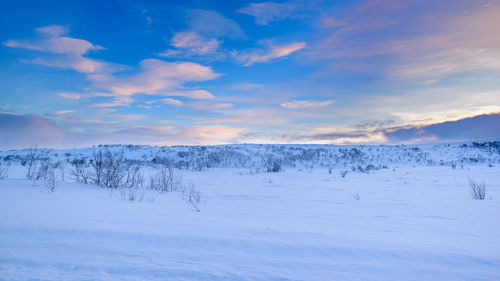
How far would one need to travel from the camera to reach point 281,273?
2203 millimetres

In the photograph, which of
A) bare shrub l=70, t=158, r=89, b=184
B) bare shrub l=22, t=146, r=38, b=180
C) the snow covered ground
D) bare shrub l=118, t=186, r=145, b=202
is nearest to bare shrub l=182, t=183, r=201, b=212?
bare shrub l=118, t=186, r=145, b=202

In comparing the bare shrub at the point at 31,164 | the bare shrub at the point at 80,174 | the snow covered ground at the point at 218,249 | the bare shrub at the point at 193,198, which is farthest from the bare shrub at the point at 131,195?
the bare shrub at the point at 31,164

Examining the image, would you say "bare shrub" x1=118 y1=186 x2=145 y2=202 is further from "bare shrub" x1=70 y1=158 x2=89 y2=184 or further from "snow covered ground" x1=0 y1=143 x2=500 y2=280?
"bare shrub" x1=70 y1=158 x2=89 y2=184

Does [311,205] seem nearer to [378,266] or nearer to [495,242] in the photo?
[495,242]

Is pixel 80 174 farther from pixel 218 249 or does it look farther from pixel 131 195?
pixel 218 249

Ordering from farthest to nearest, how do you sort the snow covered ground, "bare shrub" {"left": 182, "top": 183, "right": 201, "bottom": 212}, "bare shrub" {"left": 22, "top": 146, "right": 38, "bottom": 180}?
"bare shrub" {"left": 22, "top": 146, "right": 38, "bottom": 180} → "bare shrub" {"left": 182, "top": 183, "right": 201, "bottom": 212} → the snow covered ground

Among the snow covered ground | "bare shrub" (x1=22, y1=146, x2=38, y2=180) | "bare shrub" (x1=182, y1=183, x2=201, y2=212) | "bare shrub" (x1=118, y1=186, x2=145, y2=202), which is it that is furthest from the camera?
"bare shrub" (x1=22, y1=146, x2=38, y2=180)

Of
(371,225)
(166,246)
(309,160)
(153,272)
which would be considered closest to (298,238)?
(166,246)

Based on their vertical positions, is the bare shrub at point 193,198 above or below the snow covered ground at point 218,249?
below

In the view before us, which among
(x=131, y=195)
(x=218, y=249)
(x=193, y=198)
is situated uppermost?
(x=218, y=249)

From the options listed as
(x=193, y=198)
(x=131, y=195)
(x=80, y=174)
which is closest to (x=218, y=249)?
(x=131, y=195)

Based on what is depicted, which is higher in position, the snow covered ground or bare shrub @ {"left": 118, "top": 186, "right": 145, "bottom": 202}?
the snow covered ground

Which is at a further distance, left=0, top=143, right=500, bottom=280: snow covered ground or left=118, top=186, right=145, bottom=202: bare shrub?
left=118, top=186, right=145, bottom=202: bare shrub

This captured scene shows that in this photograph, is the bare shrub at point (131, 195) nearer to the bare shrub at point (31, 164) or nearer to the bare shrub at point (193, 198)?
the bare shrub at point (193, 198)
